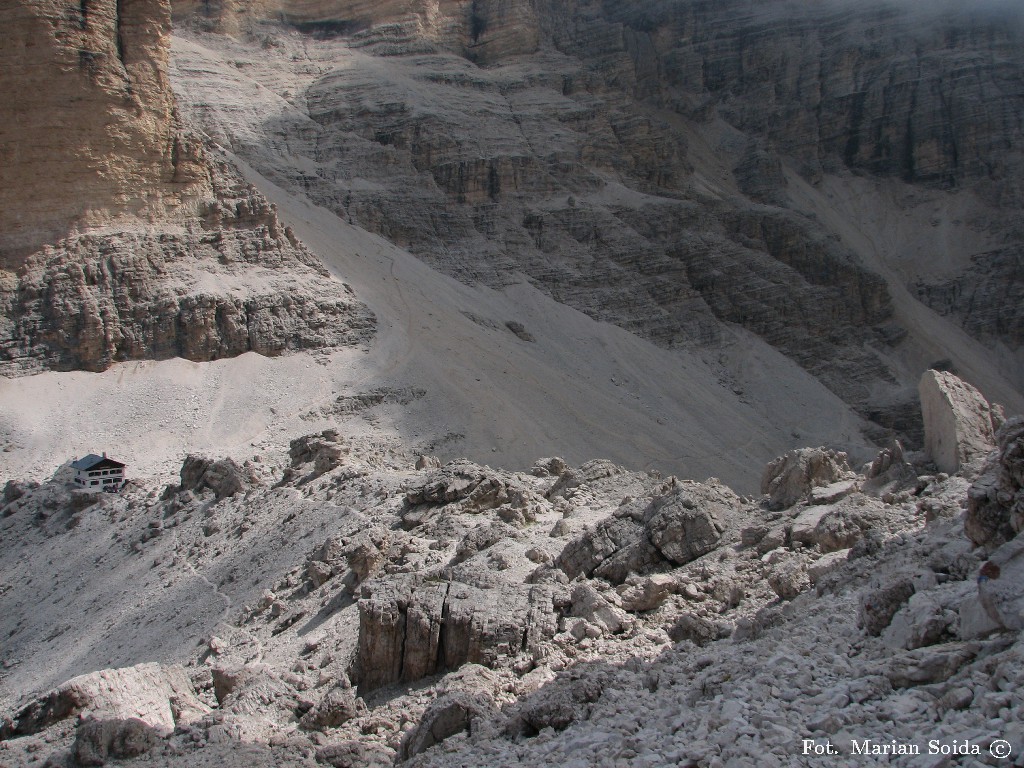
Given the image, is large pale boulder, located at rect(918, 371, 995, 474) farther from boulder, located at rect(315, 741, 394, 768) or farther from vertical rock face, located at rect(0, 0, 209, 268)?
vertical rock face, located at rect(0, 0, 209, 268)

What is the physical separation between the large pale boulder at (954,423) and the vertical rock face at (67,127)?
39308mm

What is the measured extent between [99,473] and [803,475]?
26421mm

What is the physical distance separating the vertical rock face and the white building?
1474 cm

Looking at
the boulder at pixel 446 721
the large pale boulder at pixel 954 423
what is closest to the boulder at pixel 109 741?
the boulder at pixel 446 721

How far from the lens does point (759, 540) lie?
14.5 metres

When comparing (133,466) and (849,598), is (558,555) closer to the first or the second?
(849,598)

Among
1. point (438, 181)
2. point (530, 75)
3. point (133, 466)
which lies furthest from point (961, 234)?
point (133, 466)

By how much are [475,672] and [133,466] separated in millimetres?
28210

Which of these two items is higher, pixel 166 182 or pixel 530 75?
pixel 530 75

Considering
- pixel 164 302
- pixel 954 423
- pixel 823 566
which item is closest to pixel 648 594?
pixel 823 566

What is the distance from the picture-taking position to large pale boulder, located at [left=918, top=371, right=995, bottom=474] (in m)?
14.9

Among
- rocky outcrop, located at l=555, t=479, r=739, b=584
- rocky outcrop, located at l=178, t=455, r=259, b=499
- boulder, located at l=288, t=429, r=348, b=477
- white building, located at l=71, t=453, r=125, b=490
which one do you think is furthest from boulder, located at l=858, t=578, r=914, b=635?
white building, located at l=71, t=453, r=125, b=490

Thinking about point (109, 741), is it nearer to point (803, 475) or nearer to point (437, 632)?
point (437, 632)

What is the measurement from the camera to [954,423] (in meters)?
15.1
